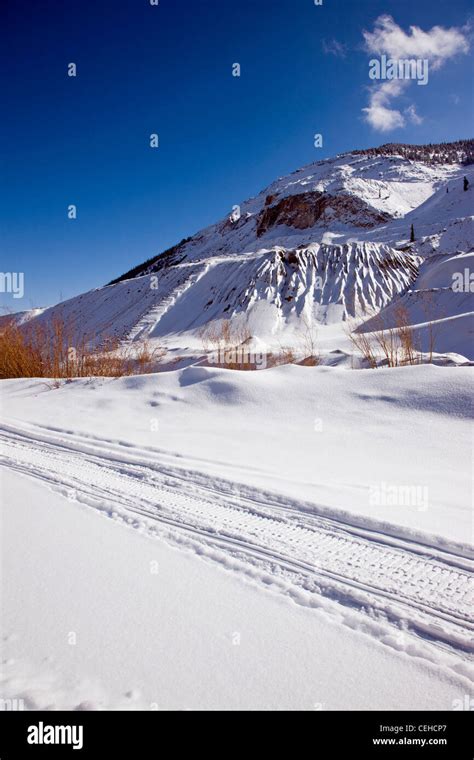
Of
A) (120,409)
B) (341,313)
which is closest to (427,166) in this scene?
(341,313)

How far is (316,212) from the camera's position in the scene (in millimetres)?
40781

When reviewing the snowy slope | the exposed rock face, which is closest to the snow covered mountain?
the exposed rock face

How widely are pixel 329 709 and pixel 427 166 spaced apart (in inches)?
2367

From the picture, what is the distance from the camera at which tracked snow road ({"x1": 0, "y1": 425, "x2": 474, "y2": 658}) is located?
1590 millimetres

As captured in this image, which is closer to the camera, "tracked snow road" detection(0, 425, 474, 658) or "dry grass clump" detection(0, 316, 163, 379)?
"tracked snow road" detection(0, 425, 474, 658)

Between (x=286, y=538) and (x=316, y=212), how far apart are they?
42900mm

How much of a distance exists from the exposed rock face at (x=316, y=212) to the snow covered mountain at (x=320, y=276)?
0.10 meters

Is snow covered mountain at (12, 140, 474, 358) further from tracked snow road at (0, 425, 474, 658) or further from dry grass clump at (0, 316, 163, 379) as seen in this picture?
tracked snow road at (0, 425, 474, 658)

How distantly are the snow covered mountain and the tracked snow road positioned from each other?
7.28 metres

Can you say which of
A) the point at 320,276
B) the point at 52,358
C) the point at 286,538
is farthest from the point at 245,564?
the point at 320,276

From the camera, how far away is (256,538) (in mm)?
2061

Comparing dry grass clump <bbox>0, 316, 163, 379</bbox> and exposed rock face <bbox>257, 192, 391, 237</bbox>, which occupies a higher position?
exposed rock face <bbox>257, 192, 391, 237</bbox>

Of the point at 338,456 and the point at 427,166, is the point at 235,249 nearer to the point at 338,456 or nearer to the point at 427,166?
the point at 427,166

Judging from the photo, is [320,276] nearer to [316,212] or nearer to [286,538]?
[316,212]
